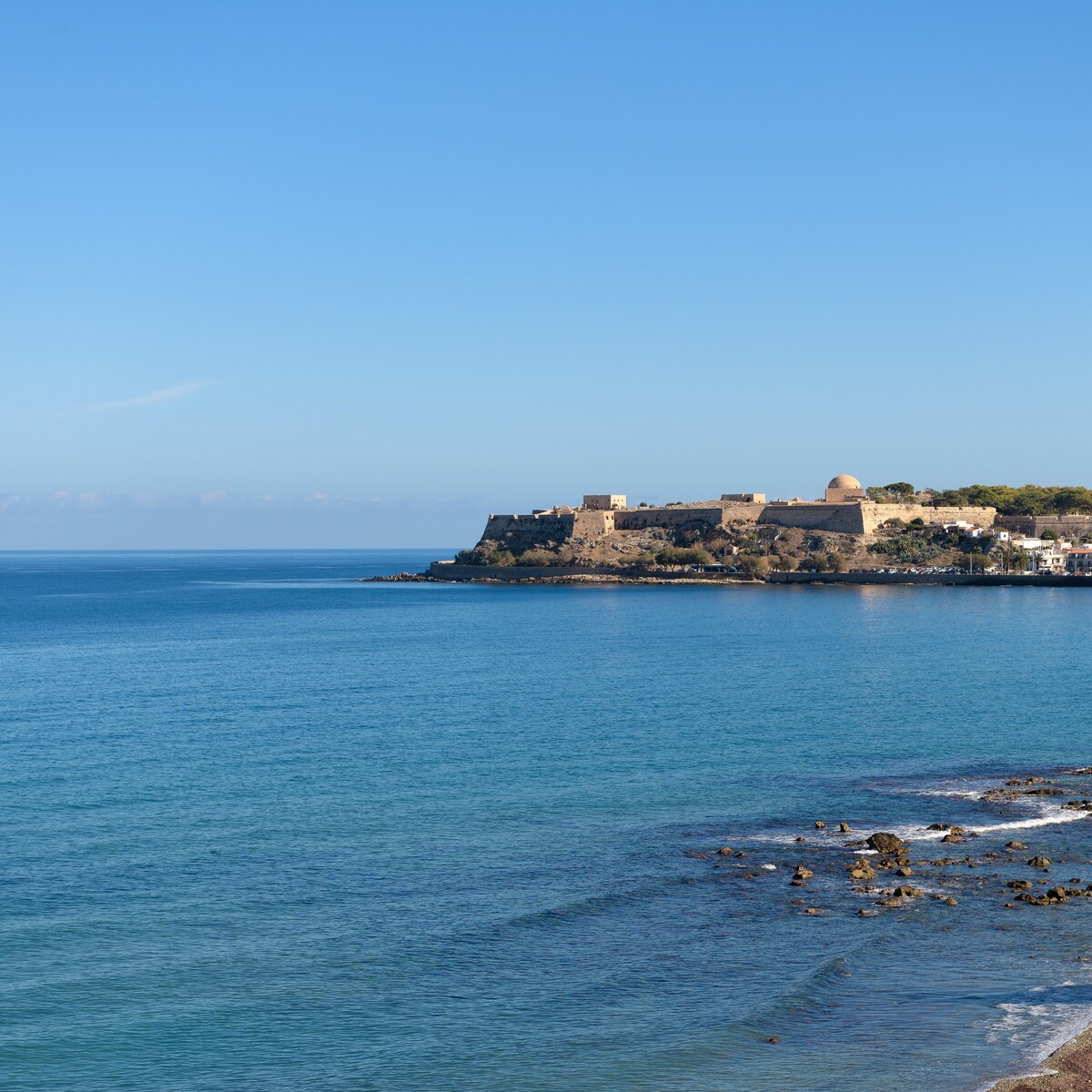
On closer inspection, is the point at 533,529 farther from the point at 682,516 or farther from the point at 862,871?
the point at 862,871

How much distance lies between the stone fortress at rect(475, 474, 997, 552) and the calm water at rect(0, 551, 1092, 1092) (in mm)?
60561

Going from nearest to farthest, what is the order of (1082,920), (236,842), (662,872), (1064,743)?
1. (1082,920)
2. (662,872)
3. (236,842)
4. (1064,743)

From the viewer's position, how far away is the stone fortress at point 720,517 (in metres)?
96.6

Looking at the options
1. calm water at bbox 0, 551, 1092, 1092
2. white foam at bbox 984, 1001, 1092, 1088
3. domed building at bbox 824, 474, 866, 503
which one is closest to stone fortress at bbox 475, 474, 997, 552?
domed building at bbox 824, 474, 866, 503

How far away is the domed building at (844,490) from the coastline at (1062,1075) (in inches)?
3627

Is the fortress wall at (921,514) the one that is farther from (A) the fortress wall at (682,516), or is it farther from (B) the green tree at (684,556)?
(B) the green tree at (684,556)

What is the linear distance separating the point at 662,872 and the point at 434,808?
15.9ft

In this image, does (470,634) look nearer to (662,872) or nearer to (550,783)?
(550,783)

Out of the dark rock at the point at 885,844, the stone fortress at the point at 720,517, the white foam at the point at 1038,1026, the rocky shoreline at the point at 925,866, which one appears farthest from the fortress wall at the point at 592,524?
the white foam at the point at 1038,1026

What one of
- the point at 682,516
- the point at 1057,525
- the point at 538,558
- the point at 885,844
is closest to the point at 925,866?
the point at 885,844

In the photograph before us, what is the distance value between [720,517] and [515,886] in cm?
8609

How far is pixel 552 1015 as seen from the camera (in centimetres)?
1189

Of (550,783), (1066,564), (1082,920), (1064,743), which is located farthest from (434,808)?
(1066,564)

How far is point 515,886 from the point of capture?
51.8 feet
